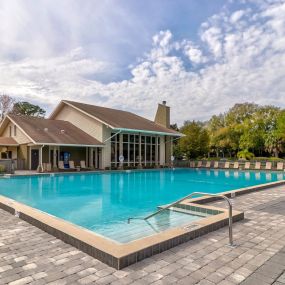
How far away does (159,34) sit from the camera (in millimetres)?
14445

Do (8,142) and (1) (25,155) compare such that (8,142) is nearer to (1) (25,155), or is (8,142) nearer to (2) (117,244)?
(1) (25,155)

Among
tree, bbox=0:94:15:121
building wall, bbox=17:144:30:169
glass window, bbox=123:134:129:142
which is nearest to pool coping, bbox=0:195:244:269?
building wall, bbox=17:144:30:169

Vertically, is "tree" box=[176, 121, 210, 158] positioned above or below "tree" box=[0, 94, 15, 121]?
below

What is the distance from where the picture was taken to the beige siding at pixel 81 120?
2427cm

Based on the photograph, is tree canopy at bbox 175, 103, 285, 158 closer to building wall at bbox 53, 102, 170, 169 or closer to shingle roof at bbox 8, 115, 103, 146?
building wall at bbox 53, 102, 170, 169

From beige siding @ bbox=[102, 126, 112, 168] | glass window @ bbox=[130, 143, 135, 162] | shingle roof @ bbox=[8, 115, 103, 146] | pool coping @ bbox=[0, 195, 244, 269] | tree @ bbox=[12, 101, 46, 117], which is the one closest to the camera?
pool coping @ bbox=[0, 195, 244, 269]

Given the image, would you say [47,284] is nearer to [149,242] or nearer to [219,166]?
[149,242]

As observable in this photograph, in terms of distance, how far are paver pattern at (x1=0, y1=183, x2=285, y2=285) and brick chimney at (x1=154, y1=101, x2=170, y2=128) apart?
2675 centimetres

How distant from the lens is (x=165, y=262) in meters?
3.44

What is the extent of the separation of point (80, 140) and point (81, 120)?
383 centimetres

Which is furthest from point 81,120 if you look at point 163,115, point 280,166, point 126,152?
point 280,166

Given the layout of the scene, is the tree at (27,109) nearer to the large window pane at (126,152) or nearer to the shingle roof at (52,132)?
the shingle roof at (52,132)

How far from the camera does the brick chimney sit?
1234 inches

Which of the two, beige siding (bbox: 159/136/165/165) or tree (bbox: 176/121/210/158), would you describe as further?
tree (bbox: 176/121/210/158)
